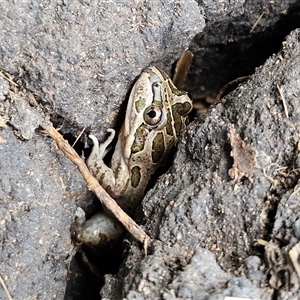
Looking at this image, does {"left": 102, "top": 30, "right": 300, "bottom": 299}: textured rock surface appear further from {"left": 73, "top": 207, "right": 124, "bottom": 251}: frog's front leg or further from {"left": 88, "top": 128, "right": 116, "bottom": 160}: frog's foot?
{"left": 73, "top": 207, "right": 124, "bottom": 251}: frog's front leg

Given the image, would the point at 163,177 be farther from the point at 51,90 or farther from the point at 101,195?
the point at 51,90

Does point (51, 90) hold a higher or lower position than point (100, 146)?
higher

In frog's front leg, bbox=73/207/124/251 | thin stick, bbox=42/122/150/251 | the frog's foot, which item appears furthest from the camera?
frog's front leg, bbox=73/207/124/251

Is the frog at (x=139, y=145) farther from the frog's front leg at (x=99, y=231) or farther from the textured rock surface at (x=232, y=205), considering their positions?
the textured rock surface at (x=232, y=205)

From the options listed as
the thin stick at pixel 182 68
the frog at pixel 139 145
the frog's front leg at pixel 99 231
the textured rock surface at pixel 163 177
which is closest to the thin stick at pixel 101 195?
the textured rock surface at pixel 163 177

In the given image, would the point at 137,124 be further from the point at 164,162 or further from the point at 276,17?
the point at 276,17

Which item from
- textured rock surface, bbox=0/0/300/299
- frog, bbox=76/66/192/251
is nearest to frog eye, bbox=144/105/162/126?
frog, bbox=76/66/192/251

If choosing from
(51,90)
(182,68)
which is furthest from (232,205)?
(182,68)
